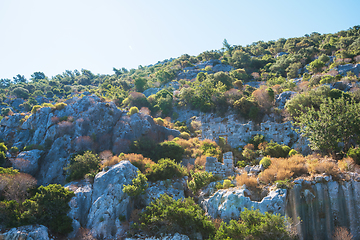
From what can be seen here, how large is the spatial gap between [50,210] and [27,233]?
6.51 ft

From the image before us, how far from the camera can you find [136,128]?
28.5 m

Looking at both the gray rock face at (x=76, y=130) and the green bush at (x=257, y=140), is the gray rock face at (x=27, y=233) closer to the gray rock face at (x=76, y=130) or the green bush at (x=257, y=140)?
the gray rock face at (x=76, y=130)

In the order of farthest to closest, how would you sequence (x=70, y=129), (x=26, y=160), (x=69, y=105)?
1. (x=69, y=105)
2. (x=70, y=129)
3. (x=26, y=160)

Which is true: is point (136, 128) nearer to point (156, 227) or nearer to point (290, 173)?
point (156, 227)

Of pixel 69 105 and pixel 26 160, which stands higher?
pixel 69 105

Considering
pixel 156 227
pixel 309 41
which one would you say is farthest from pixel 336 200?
pixel 309 41

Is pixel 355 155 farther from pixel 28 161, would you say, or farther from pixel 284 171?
pixel 28 161

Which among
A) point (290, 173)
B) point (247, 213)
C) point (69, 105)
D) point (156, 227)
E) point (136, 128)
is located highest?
point (69, 105)

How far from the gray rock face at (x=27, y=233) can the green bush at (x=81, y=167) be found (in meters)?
5.75

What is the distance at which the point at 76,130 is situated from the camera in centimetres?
2723

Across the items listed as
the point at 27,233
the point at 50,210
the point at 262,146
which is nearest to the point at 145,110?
the point at 262,146

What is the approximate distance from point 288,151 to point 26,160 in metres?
27.2

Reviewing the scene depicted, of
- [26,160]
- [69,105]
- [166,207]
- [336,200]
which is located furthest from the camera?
[69,105]

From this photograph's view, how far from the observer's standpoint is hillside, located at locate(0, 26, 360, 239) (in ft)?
45.6
